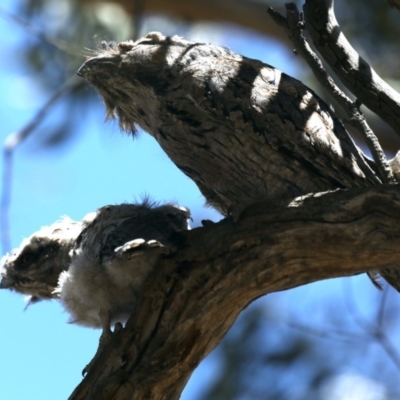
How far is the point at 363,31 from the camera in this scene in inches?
235

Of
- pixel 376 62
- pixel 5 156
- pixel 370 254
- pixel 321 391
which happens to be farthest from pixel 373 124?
pixel 370 254

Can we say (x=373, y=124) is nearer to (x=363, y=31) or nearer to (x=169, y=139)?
(x=363, y=31)

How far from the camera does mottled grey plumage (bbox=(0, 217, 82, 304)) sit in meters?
3.37

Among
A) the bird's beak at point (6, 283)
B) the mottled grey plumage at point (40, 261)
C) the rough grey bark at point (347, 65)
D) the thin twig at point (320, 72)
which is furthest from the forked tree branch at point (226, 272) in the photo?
the bird's beak at point (6, 283)

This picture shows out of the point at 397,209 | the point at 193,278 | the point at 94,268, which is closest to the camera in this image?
the point at 397,209

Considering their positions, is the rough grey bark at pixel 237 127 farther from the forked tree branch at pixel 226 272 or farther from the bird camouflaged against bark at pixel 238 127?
the forked tree branch at pixel 226 272

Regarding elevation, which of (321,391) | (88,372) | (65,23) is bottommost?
(88,372)

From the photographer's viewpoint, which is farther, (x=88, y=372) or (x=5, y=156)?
(x=5, y=156)

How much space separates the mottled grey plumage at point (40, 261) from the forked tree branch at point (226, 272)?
779 millimetres

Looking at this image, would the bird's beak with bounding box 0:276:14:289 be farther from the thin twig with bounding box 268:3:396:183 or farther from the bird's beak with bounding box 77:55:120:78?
the thin twig with bounding box 268:3:396:183

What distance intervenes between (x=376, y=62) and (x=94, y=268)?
12.3 ft

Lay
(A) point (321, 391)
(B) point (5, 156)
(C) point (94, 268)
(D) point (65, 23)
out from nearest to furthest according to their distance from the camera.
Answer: (C) point (94, 268)
(B) point (5, 156)
(A) point (321, 391)
(D) point (65, 23)

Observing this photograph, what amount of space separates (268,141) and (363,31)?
11.3ft

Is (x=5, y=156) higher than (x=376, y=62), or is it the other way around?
(x=376, y=62)
